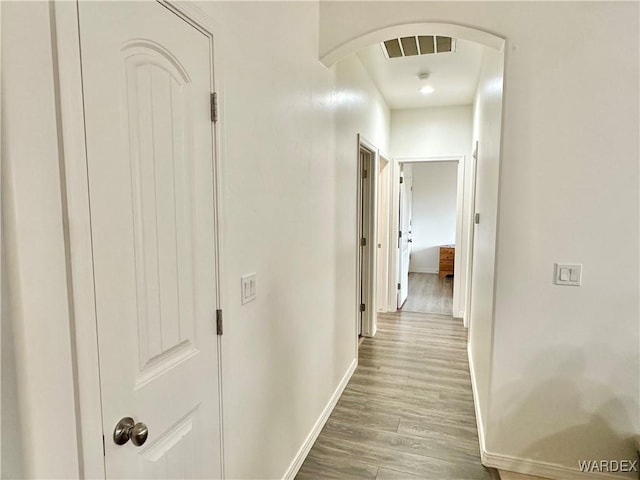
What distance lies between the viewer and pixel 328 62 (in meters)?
2.34

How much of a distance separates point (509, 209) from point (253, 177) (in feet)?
4.60

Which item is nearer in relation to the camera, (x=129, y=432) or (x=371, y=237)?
(x=129, y=432)

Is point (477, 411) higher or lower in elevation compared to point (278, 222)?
lower

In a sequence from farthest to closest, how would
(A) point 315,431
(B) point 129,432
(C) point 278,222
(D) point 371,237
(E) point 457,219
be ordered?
1. (E) point 457,219
2. (D) point 371,237
3. (A) point 315,431
4. (C) point 278,222
5. (B) point 129,432

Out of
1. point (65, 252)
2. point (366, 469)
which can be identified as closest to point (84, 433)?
point (65, 252)

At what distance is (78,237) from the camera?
797 mm

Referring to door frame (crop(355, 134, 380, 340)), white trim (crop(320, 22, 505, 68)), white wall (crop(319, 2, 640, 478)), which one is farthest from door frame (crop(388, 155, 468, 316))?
white trim (crop(320, 22, 505, 68))

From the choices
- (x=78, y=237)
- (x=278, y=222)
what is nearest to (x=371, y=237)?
(x=278, y=222)

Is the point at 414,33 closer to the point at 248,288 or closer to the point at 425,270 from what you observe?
the point at 248,288

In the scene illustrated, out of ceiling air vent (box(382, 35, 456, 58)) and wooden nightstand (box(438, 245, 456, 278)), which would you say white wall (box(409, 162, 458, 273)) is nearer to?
wooden nightstand (box(438, 245, 456, 278))

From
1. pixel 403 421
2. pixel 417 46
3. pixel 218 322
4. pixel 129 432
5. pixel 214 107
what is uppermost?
pixel 417 46

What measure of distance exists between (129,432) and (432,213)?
7862 mm

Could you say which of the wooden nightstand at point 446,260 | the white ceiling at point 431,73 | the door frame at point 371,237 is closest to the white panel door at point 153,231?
the white ceiling at point 431,73

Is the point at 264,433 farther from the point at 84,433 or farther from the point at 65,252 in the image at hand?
the point at 65,252
